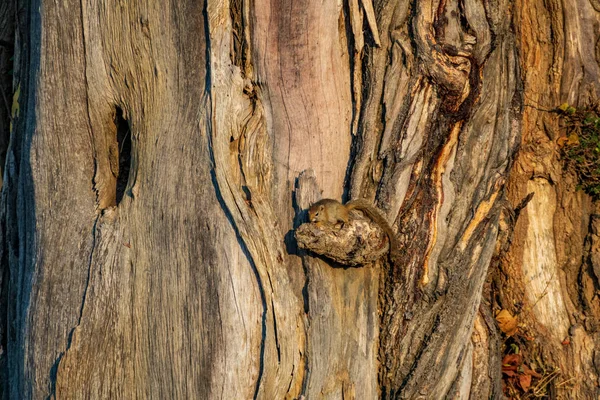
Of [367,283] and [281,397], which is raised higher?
[367,283]

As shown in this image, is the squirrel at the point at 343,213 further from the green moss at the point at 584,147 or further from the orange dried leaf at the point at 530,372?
the green moss at the point at 584,147

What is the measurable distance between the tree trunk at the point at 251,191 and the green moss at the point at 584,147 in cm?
82

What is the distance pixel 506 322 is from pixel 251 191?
2194 mm

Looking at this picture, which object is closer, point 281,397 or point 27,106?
point 281,397

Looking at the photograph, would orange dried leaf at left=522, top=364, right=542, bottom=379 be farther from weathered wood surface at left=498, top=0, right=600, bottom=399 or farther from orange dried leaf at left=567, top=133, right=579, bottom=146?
orange dried leaf at left=567, top=133, right=579, bottom=146

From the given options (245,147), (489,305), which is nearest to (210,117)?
(245,147)

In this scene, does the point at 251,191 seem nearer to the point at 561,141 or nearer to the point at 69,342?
the point at 69,342

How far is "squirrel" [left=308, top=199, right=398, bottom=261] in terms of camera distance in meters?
3.38

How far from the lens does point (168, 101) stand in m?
3.64

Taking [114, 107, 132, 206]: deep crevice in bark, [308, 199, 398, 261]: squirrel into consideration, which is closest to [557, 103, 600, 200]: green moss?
[308, 199, 398, 261]: squirrel

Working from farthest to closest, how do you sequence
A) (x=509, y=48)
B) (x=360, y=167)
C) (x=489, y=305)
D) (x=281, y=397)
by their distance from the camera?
(x=489, y=305) < (x=509, y=48) < (x=360, y=167) < (x=281, y=397)

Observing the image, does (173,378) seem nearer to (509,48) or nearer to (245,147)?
(245,147)

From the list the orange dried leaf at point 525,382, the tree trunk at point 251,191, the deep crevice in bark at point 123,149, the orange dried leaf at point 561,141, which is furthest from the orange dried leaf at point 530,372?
the deep crevice in bark at point 123,149

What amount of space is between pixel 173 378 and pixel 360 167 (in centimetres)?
148
